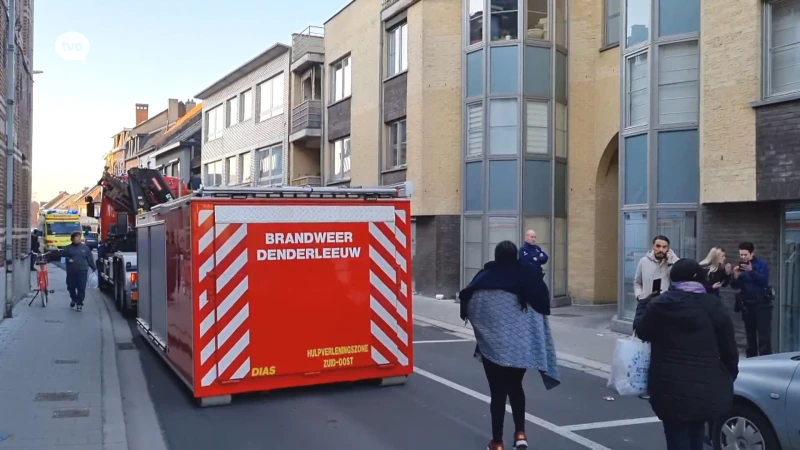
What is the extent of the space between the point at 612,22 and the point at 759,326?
9531mm

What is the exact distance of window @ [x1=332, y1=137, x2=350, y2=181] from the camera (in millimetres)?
26047

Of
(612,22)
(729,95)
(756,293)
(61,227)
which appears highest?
(612,22)

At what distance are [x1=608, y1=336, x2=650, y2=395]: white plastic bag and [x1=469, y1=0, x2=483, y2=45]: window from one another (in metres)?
14.9

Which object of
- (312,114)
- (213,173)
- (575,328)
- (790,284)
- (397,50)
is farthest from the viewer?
(213,173)

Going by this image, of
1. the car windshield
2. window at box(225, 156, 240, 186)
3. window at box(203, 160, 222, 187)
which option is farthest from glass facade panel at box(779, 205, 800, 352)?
the car windshield

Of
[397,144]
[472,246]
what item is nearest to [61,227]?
[397,144]

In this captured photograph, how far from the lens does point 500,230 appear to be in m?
18.4

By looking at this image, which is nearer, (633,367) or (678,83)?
(633,367)

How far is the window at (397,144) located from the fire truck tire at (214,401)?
46.8 ft

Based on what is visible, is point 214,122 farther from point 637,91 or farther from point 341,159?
point 637,91

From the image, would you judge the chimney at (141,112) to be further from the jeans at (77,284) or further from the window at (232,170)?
the jeans at (77,284)

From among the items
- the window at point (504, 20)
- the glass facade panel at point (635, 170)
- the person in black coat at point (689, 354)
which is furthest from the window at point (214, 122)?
the person in black coat at point (689, 354)

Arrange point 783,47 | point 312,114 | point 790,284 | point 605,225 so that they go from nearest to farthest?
point 790,284
point 783,47
point 605,225
point 312,114

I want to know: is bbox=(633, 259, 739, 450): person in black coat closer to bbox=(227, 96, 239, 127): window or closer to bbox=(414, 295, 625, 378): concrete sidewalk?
bbox=(414, 295, 625, 378): concrete sidewalk
